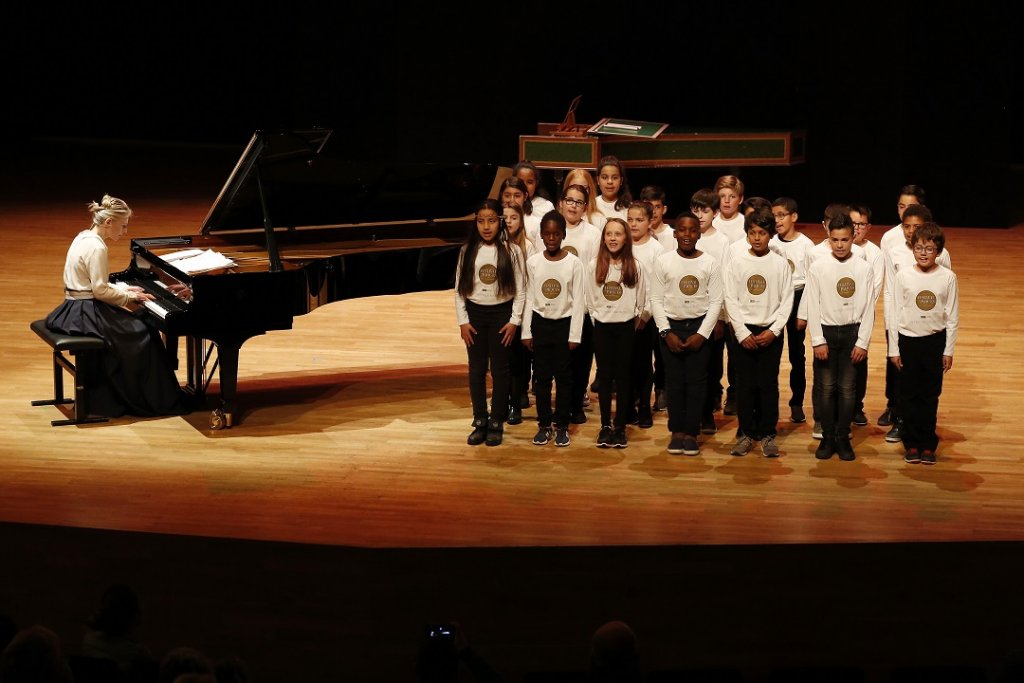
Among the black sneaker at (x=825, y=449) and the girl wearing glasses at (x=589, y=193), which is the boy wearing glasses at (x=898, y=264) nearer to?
the black sneaker at (x=825, y=449)

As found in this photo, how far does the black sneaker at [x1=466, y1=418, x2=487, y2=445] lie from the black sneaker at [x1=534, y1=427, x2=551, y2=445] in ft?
0.85

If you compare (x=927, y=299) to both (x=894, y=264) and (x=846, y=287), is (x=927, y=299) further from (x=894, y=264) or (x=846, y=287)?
(x=894, y=264)

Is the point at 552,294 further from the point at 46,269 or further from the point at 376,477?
the point at 46,269

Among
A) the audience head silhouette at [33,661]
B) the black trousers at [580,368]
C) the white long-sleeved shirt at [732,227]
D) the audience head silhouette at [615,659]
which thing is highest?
the white long-sleeved shirt at [732,227]

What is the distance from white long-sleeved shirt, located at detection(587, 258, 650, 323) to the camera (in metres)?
6.18

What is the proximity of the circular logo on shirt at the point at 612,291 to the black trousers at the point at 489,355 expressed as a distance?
0.47 meters

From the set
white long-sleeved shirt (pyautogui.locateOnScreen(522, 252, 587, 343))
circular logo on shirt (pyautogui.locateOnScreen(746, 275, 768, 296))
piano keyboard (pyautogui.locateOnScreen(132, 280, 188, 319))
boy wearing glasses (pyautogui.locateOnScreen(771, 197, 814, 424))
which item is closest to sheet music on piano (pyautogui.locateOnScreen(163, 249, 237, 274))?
piano keyboard (pyautogui.locateOnScreen(132, 280, 188, 319))

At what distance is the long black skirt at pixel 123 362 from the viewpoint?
6.57 metres

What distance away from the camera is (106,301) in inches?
259

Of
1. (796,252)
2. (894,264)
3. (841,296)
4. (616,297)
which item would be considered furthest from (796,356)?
(616,297)

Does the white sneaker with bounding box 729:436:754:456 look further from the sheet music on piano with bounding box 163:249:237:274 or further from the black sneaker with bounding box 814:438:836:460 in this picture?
the sheet music on piano with bounding box 163:249:237:274

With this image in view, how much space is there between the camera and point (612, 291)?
6180 millimetres

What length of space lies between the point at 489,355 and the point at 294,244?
1717 millimetres

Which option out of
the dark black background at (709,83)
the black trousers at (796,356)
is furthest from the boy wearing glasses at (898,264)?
the dark black background at (709,83)
